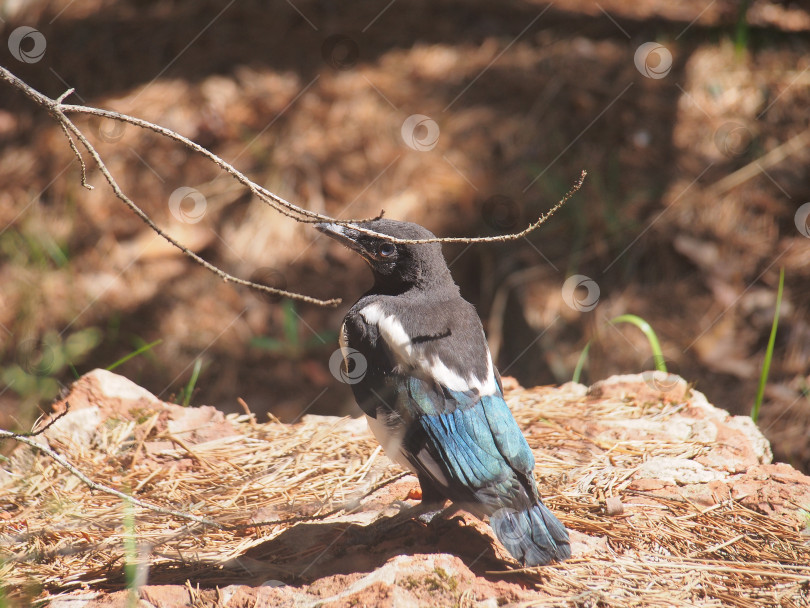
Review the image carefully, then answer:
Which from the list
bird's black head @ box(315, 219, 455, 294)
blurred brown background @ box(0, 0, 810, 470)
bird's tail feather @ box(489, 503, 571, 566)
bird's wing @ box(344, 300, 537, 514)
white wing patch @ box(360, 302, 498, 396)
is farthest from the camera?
blurred brown background @ box(0, 0, 810, 470)

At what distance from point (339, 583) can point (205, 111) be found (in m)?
4.24

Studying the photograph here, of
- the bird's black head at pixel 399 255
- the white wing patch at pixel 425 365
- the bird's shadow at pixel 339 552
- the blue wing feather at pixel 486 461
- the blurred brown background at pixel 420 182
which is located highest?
the blurred brown background at pixel 420 182

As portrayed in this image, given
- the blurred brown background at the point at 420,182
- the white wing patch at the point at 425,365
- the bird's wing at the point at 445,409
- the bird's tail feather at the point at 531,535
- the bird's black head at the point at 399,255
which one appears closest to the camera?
the bird's tail feather at the point at 531,535

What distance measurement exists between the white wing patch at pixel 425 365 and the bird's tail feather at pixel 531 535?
1.33ft

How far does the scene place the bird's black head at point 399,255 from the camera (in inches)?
109

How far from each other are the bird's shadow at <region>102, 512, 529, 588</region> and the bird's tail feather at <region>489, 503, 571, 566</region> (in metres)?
0.07

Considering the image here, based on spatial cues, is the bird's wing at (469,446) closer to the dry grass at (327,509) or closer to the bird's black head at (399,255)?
the dry grass at (327,509)

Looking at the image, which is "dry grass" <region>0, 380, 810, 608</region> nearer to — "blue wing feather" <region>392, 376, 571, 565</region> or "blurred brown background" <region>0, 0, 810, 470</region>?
"blue wing feather" <region>392, 376, 571, 565</region>

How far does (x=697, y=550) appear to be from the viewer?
2.26m

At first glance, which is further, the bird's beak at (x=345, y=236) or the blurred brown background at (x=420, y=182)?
the blurred brown background at (x=420, y=182)

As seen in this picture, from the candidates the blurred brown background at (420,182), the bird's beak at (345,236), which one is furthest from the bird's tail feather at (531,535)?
the blurred brown background at (420,182)

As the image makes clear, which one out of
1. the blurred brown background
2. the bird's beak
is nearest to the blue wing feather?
the bird's beak

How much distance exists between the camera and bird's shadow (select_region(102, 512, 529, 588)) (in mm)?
2164

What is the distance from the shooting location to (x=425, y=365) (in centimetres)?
243
